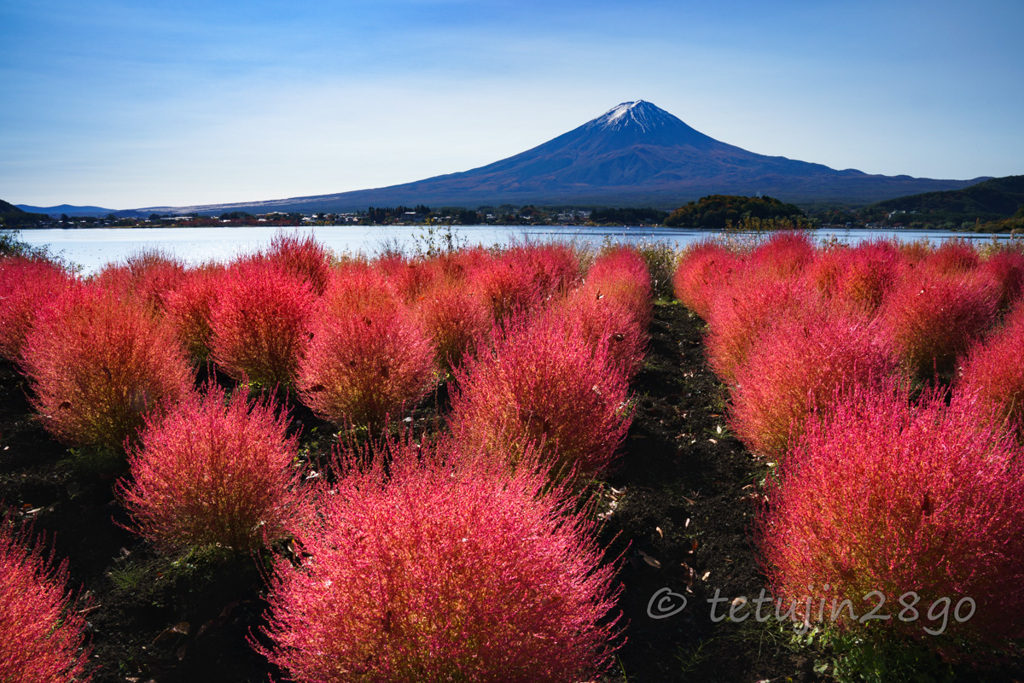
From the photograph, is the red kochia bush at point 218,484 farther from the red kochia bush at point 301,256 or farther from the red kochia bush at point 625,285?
the red kochia bush at point 301,256

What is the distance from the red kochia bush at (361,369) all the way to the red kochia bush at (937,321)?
5.39m

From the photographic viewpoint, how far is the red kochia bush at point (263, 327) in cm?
598

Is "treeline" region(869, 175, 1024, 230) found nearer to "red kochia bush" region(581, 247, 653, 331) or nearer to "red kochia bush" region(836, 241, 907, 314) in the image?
"red kochia bush" region(836, 241, 907, 314)

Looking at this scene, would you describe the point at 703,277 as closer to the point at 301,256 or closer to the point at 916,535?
the point at 301,256

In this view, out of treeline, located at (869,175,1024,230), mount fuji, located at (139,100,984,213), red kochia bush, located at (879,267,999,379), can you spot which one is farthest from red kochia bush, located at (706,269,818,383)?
mount fuji, located at (139,100,984,213)

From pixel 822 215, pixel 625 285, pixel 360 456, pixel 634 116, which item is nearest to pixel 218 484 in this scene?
pixel 360 456

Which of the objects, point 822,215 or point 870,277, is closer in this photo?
point 870,277

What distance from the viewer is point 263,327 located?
6.01 metres

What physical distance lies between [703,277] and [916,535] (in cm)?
915

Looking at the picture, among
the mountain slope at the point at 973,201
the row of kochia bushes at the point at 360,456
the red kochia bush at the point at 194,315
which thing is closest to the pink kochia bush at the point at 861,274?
the row of kochia bushes at the point at 360,456

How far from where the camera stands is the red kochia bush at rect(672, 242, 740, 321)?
10.1m

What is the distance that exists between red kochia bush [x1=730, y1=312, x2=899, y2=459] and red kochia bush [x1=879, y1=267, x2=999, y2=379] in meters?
2.60

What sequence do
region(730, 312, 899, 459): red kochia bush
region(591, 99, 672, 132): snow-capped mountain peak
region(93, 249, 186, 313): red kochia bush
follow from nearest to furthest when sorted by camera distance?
region(730, 312, 899, 459): red kochia bush
region(93, 249, 186, 313): red kochia bush
region(591, 99, 672, 132): snow-capped mountain peak

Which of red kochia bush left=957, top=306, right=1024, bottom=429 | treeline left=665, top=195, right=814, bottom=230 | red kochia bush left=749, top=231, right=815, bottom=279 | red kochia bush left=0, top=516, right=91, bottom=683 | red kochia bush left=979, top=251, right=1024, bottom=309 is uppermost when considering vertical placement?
treeline left=665, top=195, right=814, bottom=230
